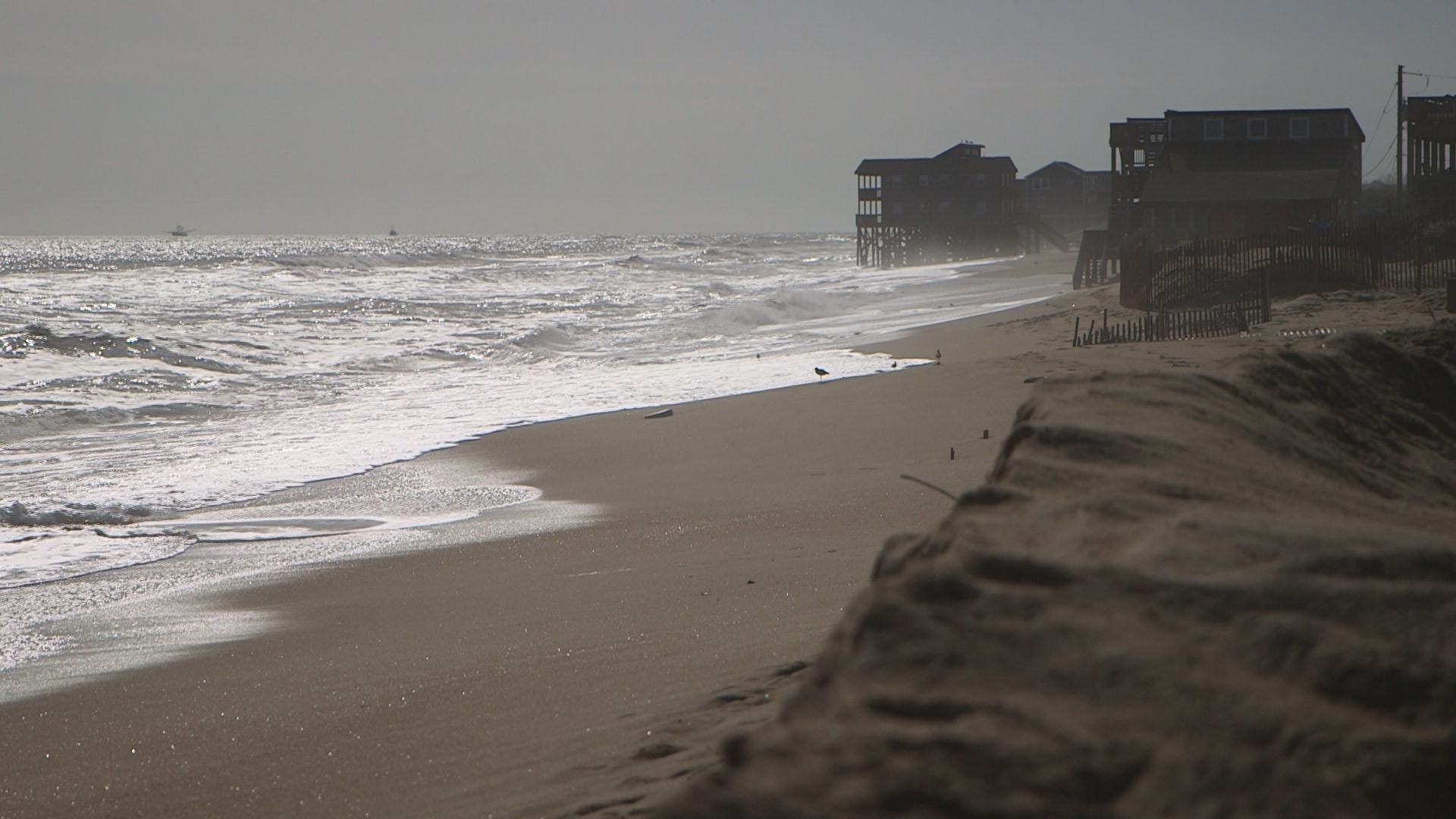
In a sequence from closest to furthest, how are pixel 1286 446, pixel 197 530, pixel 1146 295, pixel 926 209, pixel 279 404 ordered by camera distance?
1. pixel 1286 446
2. pixel 197 530
3. pixel 279 404
4. pixel 1146 295
5. pixel 926 209

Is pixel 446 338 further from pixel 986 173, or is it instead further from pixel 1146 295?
pixel 986 173

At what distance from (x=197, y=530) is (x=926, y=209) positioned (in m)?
71.3

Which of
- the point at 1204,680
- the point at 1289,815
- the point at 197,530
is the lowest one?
the point at 197,530

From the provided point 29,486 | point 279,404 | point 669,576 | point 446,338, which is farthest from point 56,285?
point 669,576

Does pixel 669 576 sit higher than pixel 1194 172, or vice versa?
pixel 1194 172

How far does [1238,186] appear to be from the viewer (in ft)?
139

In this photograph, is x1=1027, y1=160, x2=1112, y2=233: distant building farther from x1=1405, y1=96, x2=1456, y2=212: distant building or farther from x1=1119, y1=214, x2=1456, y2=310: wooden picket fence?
x1=1119, y1=214, x2=1456, y2=310: wooden picket fence

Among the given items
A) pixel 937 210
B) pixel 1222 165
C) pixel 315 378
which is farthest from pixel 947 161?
pixel 315 378

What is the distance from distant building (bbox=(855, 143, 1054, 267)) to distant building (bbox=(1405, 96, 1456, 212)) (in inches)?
1629

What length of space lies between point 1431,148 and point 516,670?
3665 centimetres

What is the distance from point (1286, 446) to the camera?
2.34m

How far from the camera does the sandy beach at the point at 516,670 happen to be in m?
3.26

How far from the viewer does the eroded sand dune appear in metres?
1.28

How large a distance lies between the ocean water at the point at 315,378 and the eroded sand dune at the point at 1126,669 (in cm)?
510
